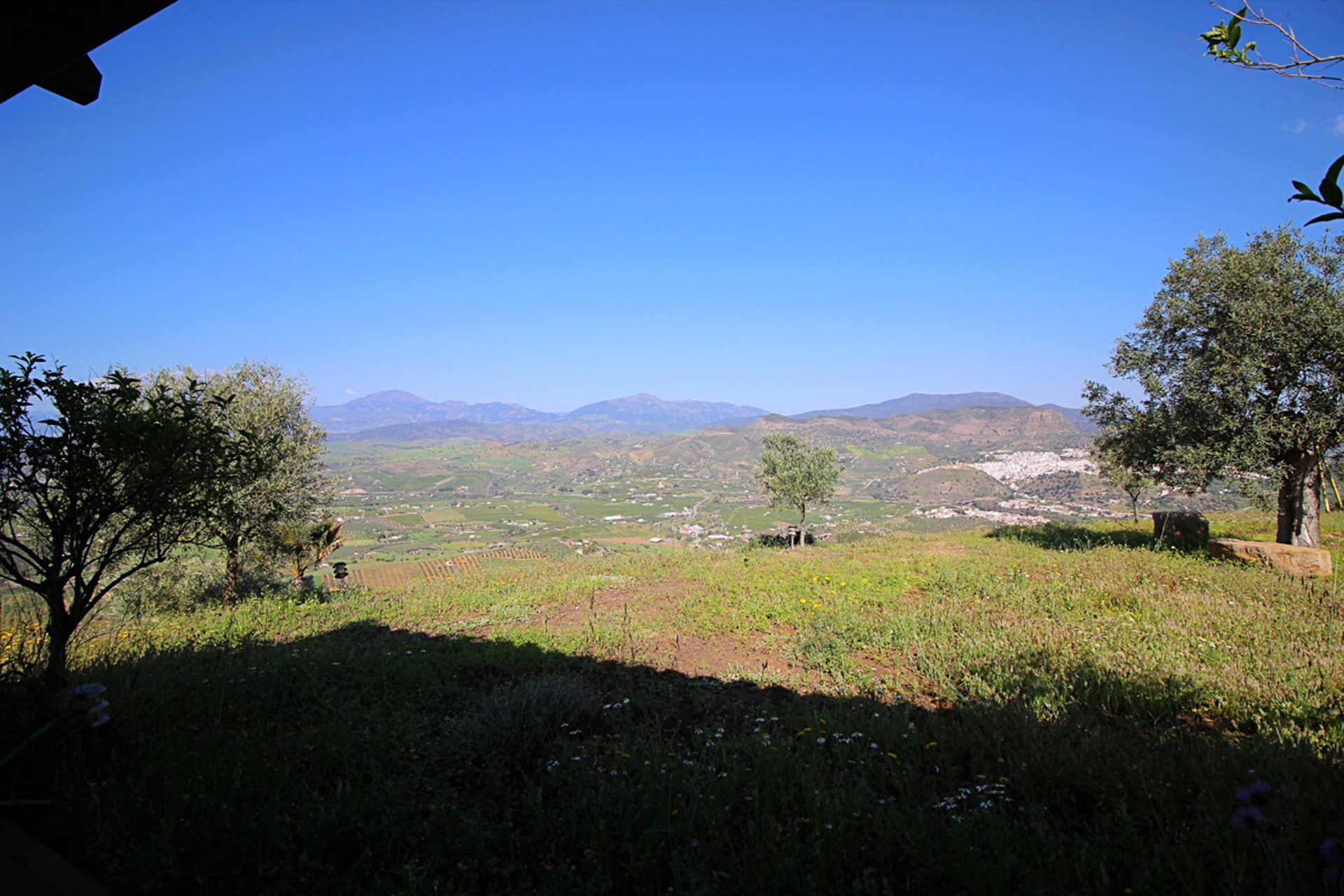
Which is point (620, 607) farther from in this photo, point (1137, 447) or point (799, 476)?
point (799, 476)

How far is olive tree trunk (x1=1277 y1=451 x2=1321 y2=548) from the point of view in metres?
12.3

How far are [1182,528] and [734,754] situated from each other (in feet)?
59.4

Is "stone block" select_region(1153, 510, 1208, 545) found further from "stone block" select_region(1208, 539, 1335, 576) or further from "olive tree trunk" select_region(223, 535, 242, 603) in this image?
"olive tree trunk" select_region(223, 535, 242, 603)

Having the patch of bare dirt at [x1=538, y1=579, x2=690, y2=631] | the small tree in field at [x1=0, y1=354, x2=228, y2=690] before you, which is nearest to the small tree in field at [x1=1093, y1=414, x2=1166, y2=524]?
the patch of bare dirt at [x1=538, y1=579, x2=690, y2=631]

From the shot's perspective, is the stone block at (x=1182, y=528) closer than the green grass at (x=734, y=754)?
No

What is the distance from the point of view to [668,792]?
13.2 ft

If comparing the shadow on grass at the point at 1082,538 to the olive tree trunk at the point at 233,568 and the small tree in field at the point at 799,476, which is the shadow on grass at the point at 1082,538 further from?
the olive tree trunk at the point at 233,568

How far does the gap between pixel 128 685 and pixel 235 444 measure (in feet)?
10.3

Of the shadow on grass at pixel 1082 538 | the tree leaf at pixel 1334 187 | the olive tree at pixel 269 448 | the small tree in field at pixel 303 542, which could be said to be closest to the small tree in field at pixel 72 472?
the tree leaf at pixel 1334 187

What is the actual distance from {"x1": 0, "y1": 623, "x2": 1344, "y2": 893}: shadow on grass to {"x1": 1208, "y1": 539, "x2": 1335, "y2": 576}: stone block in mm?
8386

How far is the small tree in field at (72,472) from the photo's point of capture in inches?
163

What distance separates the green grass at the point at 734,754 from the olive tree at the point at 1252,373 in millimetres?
3974

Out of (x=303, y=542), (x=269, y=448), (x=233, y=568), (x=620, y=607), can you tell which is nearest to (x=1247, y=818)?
(x=620, y=607)

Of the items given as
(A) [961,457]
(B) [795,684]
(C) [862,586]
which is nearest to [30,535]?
(B) [795,684]
